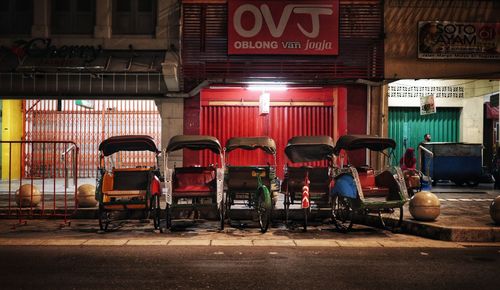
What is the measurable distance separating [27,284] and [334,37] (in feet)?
41.8

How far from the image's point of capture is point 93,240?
9.07 metres

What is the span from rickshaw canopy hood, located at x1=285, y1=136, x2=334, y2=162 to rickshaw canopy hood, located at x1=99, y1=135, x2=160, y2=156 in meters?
3.28

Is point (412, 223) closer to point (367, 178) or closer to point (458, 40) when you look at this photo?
point (367, 178)

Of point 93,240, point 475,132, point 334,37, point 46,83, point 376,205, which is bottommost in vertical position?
point 93,240

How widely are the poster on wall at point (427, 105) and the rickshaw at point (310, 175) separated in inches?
279

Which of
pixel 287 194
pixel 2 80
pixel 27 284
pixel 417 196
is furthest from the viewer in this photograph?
pixel 2 80

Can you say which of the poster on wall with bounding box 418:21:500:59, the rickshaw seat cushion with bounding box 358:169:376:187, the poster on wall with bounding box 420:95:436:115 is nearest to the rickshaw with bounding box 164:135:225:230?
the rickshaw seat cushion with bounding box 358:169:376:187

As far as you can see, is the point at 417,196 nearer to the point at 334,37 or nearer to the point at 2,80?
the point at 334,37

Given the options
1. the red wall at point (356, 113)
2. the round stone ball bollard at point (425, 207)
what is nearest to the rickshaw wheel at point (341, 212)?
the round stone ball bollard at point (425, 207)

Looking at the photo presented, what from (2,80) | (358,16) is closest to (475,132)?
(358,16)

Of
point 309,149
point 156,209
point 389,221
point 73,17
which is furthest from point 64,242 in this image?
point 73,17

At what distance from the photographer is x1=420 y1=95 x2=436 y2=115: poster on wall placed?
17.0 metres

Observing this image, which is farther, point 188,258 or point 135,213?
point 135,213

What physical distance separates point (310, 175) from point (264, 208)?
2248 millimetres
